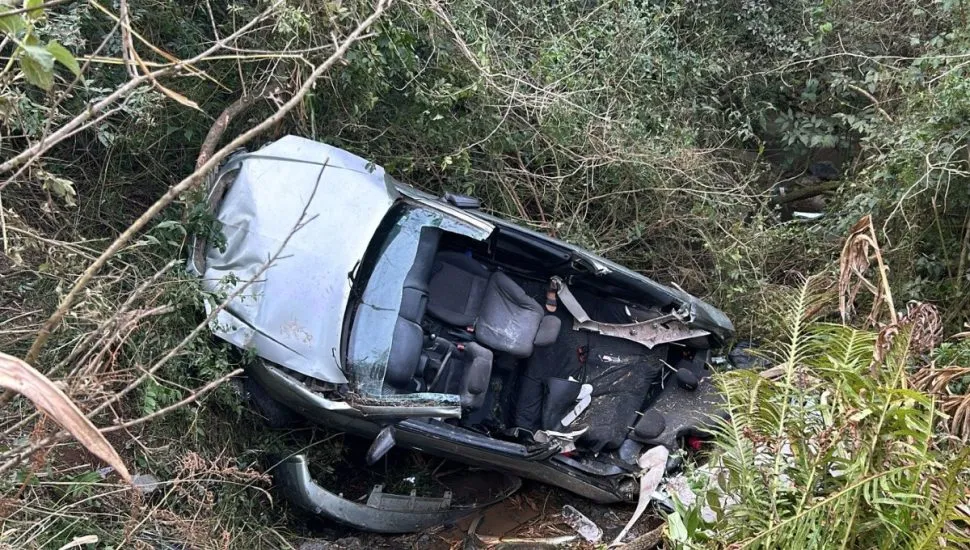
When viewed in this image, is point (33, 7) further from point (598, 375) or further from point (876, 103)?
point (876, 103)

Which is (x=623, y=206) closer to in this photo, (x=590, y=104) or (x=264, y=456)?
(x=590, y=104)

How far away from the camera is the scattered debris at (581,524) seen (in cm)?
398

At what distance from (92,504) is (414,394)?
150cm

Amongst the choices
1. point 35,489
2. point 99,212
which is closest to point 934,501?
point 35,489

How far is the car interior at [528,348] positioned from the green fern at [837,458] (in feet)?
4.20

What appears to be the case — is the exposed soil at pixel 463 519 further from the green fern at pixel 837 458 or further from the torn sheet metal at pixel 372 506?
the green fern at pixel 837 458

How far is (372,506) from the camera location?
3.94m

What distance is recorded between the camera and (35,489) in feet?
9.98

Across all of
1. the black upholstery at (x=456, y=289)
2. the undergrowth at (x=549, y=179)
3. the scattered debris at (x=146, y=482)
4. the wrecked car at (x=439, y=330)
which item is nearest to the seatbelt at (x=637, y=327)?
the wrecked car at (x=439, y=330)

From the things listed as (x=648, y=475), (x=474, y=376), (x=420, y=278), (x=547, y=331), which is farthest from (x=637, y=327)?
(x=420, y=278)

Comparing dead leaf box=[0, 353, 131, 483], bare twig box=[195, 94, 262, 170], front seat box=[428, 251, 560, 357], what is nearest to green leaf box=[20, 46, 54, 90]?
dead leaf box=[0, 353, 131, 483]

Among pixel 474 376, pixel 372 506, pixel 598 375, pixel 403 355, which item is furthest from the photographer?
pixel 598 375

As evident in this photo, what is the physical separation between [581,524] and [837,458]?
193 centimetres

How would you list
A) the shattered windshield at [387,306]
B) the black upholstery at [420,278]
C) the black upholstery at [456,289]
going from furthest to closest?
the black upholstery at [456,289] → the black upholstery at [420,278] → the shattered windshield at [387,306]
